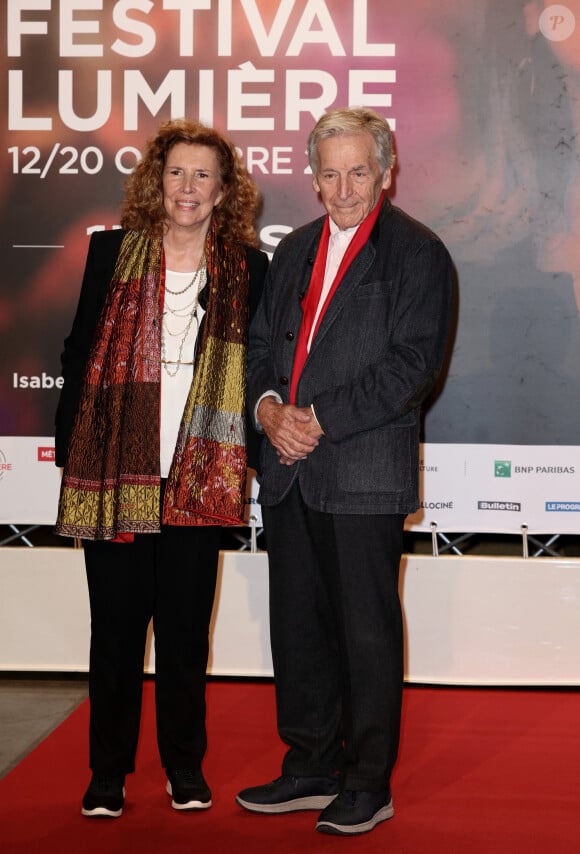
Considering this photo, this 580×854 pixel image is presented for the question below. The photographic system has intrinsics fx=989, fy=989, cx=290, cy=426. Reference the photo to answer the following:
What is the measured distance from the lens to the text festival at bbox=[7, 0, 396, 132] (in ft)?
11.7

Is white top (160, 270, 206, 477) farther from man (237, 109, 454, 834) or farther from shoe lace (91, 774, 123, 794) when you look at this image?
shoe lace (91, 774, 123, 794)

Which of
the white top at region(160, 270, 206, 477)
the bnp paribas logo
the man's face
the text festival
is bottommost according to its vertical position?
the bnp paribas logo

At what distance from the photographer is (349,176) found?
237 cm

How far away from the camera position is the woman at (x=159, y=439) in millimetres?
2393

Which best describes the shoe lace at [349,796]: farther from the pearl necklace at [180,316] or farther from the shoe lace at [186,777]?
the pearl necklace at [180,316]

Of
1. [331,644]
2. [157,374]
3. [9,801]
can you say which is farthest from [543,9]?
[9,801]

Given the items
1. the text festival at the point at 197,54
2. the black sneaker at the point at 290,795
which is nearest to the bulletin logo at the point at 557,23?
the text festival at the point at 197,54

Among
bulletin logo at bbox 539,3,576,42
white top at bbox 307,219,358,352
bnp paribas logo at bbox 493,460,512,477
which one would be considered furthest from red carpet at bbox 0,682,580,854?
bulletin logo at bbox 539,3,576,42

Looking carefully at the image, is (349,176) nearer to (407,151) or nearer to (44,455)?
(407,151)

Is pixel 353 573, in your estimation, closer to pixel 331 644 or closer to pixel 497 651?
pixel 331 644

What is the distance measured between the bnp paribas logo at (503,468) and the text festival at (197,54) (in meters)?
1.34

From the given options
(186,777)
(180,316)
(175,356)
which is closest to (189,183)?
(180,316)

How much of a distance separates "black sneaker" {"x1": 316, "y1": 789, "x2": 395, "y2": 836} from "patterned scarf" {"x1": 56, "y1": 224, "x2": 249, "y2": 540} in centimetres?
74

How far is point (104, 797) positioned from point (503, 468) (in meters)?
1.87
